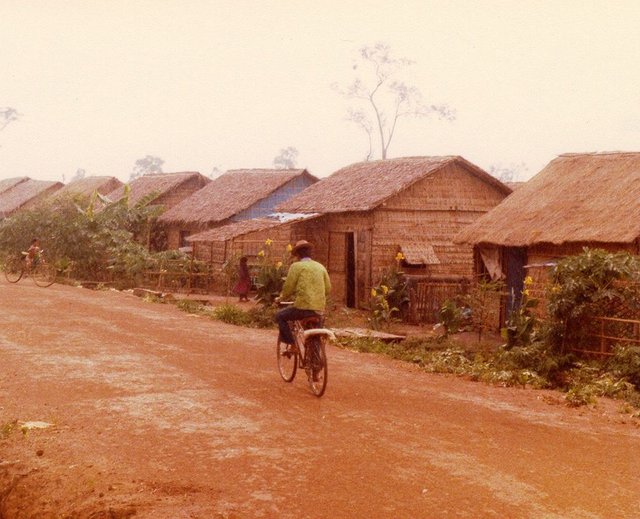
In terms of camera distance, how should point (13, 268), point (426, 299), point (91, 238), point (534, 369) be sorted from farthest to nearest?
point (13, 268), point (91, 238), point (426, 299), point (534, 369)

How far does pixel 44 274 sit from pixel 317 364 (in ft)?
57.9

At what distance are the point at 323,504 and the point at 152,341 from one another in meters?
8.57

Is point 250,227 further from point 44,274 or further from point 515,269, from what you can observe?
point 515,269

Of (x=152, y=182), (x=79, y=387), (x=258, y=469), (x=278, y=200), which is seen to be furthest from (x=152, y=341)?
(x=152, y=182)

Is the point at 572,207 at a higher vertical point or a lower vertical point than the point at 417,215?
lower

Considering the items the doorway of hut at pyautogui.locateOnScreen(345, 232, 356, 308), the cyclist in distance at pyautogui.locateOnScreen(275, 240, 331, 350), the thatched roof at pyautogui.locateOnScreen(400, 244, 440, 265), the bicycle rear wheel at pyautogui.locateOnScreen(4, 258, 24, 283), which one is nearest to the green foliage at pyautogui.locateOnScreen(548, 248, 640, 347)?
the cyclist in distance at pyautogui.locateOnScreen(275, 240, 331, 350)

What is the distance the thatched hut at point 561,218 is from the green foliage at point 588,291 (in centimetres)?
271

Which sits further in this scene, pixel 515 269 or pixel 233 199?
pixel 233 199

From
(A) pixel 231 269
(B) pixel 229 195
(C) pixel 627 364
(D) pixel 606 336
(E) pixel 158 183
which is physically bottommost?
(C) pixel 627 364

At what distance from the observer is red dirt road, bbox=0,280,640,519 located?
5656 mm

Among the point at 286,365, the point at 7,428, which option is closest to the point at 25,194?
the point at 286,365

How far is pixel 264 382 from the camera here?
10.1 meters

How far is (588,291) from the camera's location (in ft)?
37.6

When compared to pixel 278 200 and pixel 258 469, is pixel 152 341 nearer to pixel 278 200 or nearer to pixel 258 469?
pixel 258 469
